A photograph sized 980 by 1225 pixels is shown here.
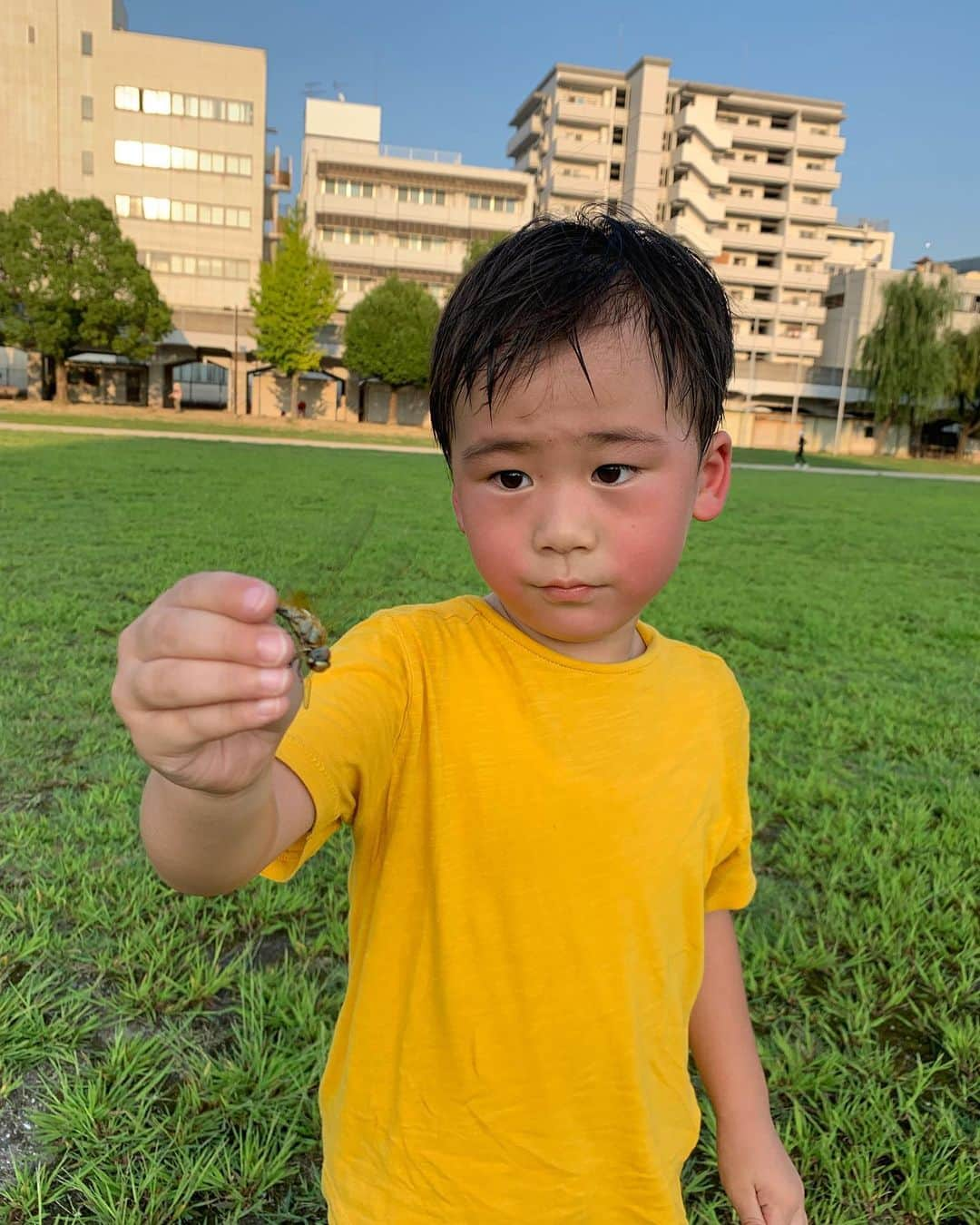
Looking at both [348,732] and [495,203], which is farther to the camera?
[495,203]

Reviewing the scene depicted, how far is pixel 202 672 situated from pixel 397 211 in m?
54.6

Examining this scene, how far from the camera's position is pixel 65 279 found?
37188 millimetres

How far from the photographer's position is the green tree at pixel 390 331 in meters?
43.2

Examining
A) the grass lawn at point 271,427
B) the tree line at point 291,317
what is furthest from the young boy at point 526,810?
the tree line at point 291,317

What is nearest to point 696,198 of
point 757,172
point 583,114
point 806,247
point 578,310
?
point 757,172

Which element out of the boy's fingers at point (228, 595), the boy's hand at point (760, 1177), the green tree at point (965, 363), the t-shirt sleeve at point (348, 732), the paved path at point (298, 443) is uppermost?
the green tree at point (965, 363)

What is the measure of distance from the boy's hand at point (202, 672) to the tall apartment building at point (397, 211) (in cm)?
5188

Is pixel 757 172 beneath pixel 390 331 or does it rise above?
above

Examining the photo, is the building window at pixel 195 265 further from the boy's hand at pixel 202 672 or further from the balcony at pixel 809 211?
the boy's hand at pixel 202 672

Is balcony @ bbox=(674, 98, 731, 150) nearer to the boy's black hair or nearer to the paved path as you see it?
the paved path

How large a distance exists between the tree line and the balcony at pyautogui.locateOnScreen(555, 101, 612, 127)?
49.9 ft

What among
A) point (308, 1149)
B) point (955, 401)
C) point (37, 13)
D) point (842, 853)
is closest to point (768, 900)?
point (842, 853)

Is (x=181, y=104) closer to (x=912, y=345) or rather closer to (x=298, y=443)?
(x=298, y=443)

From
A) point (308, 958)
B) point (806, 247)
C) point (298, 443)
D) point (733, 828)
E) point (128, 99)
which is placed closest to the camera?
point (733, 828)
